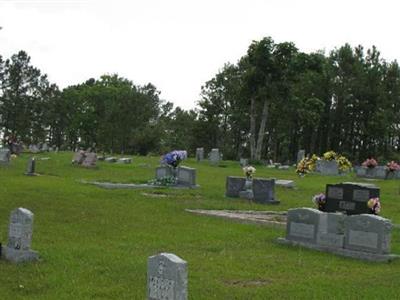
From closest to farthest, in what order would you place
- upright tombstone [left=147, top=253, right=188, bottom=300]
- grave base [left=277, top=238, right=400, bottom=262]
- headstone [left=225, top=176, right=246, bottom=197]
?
upright tombstone [left=147, top=253, right=188, bottom=300], grave base [left=277, top=238, right=400, bottom=262], headstone [left=225, top=176, right=246, bottom=197]

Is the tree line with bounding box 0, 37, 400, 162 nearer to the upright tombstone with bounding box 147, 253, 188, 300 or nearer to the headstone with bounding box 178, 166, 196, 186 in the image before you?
the headstone with bounding box 178, 166, 196, 186

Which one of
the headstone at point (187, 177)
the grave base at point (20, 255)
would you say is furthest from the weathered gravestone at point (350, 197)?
the headstone at point (187, 177)

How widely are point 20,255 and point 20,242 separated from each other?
202 mm

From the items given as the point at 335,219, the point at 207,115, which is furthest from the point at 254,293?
the point at 207,115

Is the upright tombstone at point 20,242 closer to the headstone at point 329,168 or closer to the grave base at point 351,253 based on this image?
the grave base at point 351,253

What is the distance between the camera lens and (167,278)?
559 centimetres

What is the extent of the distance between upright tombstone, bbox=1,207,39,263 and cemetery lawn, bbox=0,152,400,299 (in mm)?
180

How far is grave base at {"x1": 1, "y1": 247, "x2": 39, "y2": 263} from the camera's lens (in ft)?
30.5

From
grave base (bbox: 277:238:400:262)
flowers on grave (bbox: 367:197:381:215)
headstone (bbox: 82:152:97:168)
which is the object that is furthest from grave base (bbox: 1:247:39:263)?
headstone (bbox: 82:152:97:168)

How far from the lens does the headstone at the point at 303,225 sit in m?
12.5

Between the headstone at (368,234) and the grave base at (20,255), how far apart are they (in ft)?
18.9

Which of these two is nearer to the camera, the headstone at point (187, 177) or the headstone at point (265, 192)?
the headstone at point (265, 192)

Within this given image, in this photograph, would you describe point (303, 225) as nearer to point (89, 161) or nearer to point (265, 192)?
point (265, 192)

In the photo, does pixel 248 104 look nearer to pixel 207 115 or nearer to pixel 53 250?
pixel 207 115
